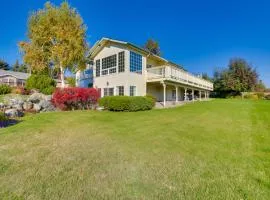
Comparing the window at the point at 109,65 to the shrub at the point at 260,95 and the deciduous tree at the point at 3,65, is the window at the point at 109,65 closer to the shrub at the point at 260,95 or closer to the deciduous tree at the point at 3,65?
the shrub at the point at 260,95

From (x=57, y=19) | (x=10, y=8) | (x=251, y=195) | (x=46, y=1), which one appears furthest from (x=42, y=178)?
(x=10, y=8)

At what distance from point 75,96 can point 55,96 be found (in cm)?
158

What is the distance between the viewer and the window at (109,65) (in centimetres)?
1864

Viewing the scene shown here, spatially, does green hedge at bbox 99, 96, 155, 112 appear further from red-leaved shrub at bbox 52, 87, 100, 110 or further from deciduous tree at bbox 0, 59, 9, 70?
deciduous tree at bbox 0, 59, 9, 70

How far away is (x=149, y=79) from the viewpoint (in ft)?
61.3

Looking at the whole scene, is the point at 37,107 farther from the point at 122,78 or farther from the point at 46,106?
the point at 122,78

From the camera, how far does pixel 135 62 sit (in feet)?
58.5

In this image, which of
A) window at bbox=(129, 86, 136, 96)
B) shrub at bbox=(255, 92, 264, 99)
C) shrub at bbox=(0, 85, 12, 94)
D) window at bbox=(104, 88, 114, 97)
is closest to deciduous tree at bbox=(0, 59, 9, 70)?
shrub at bbox=(0, 85, 12, 94)

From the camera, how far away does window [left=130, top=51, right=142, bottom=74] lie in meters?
17.4

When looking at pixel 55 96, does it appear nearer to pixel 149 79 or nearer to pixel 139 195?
pixel 149 79

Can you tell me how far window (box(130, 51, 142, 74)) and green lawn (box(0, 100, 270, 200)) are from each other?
11885mm

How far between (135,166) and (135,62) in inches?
588

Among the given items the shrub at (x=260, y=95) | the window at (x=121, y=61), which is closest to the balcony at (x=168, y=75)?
the window at (x=121, y=61)

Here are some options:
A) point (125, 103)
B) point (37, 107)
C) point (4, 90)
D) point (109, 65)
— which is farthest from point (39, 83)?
point (125, 103)
